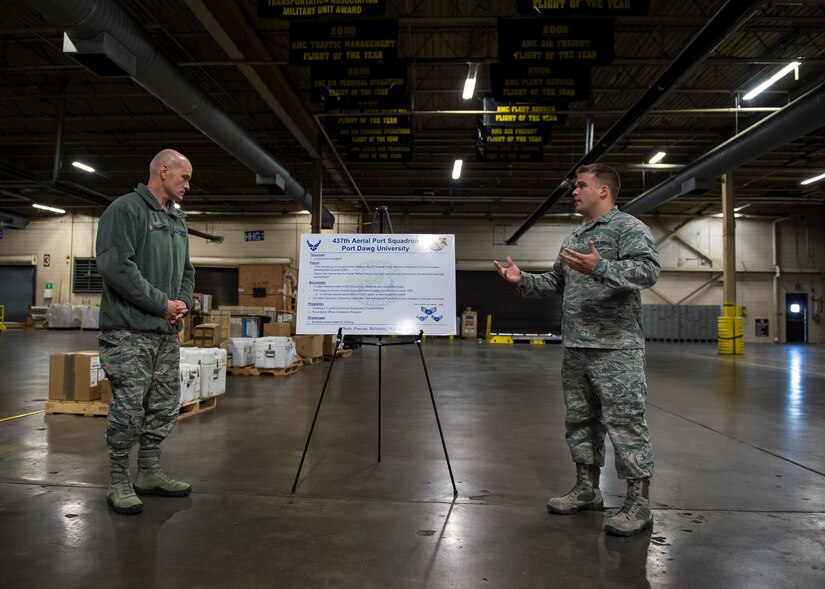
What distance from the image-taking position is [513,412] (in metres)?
5.42

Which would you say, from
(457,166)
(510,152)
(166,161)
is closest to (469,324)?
(457,166)

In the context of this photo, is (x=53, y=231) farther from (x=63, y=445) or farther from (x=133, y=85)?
(x=63, y=445)

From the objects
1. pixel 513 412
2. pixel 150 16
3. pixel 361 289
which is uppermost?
pixel 150 16

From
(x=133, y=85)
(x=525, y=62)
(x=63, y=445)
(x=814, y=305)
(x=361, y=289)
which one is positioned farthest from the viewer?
(x=814, y=305)

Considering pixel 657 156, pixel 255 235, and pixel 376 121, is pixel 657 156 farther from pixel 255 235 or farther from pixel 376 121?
pixel 255 235

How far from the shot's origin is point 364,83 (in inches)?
292

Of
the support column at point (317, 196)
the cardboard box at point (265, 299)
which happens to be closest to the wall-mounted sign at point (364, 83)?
the support column at point (317, 196)

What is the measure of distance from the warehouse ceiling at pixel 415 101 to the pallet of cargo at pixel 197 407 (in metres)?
4.05

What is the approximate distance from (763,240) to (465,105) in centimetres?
1817

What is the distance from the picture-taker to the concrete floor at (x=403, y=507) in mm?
1938

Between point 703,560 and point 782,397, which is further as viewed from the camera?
point 782,397

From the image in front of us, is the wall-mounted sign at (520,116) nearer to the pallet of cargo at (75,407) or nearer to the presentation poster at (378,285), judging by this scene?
the presentation poster at (378,285)

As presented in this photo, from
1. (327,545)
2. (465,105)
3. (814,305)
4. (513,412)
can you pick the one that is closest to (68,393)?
(327,545)

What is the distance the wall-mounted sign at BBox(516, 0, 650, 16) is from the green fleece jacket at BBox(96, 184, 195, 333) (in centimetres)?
418
